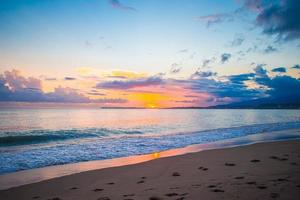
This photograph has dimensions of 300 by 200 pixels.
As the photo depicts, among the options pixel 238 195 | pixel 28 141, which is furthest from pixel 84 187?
pixel 28 141

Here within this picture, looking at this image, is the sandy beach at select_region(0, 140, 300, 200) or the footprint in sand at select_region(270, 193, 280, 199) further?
the sandy beach at select_region(0, 140, 300, 200)

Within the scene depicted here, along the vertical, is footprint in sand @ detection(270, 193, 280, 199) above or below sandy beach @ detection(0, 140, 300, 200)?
above

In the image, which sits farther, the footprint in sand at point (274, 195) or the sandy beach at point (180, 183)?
the sandy beach at point (180, 183)

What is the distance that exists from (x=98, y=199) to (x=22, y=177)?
A: 16.9ft

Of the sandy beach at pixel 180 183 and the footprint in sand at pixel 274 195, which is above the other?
the footprint in sand at pixel 274 195

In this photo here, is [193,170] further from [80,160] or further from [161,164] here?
[80,160]

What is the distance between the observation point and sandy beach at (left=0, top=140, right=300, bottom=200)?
20.0 feet

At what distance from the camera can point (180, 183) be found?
7469 mm

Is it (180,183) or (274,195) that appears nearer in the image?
(274,195)

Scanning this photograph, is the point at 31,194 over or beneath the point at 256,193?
beneath

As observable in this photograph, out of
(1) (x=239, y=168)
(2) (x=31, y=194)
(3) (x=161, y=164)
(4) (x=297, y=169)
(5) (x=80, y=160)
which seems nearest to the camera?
(2) (x=31, y=194)

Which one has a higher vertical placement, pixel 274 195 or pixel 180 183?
pixel 274 195

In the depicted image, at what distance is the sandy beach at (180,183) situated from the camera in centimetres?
610

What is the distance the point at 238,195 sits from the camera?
572 cm
